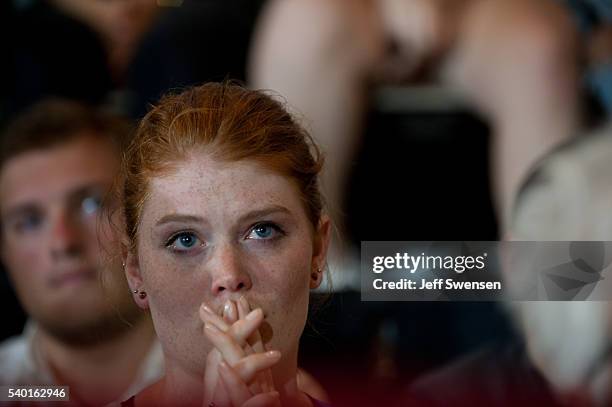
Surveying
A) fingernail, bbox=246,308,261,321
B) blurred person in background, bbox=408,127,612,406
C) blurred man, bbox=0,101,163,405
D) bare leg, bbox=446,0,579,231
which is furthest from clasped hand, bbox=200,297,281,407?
bare leg, bbox=446,0,579,231

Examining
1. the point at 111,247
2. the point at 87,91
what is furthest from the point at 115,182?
the point at 87,91

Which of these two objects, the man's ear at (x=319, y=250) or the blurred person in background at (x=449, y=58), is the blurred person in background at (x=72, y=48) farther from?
the man's ear at (x=319, y=250)

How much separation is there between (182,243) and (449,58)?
0.38 m

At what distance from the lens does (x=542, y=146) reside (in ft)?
3.08

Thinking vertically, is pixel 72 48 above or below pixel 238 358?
above

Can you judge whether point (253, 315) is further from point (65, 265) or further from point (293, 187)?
point (65, 265)

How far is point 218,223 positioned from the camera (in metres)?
0.70

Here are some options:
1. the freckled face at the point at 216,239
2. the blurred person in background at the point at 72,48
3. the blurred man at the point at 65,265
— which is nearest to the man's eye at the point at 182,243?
the freckled face at the point at 216,239

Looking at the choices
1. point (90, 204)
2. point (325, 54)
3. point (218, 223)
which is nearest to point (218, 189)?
point (218, 223)

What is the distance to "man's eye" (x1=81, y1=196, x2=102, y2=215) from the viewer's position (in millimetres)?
804

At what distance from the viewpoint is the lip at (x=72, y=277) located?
0.82 m

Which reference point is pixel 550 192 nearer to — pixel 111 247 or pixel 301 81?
pixel 301 81

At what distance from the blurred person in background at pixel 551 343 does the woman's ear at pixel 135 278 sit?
272 mm

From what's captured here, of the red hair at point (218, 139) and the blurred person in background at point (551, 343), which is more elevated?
the red hair at point (218, 139)
